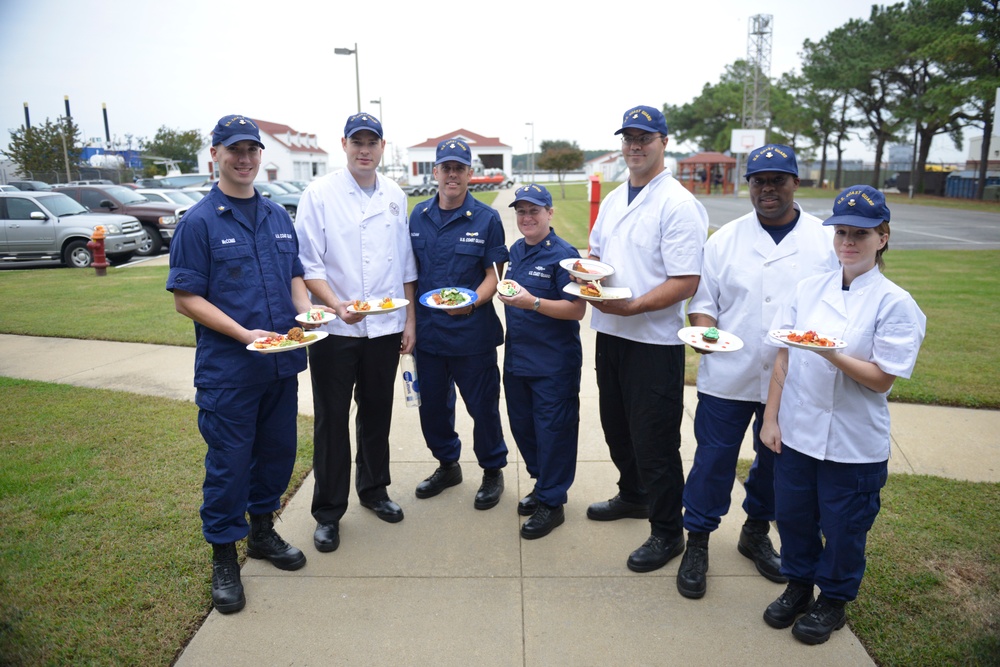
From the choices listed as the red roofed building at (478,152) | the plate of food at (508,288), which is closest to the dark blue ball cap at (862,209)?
the plate of food at (508,288)

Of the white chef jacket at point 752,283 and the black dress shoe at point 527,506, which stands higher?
the white chef jacket at point 752,283

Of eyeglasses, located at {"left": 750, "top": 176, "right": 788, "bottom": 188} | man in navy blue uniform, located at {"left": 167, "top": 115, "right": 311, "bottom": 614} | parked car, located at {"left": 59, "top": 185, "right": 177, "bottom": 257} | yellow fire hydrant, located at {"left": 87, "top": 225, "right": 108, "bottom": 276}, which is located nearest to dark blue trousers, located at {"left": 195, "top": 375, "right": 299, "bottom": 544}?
man in navy blue uniform, located at {"left": 167, "top": 115, "right": 311, "bottom": 614}

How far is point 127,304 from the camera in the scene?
10.8m

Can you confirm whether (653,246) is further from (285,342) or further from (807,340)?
(285,342)

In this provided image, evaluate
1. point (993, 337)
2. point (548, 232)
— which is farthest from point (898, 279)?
point (548, 232)

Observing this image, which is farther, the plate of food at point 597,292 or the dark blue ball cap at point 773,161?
the plate of food at point 597,292

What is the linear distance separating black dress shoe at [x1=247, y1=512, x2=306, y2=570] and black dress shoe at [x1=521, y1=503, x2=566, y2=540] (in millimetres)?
1258

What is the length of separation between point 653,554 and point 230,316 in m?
2.52

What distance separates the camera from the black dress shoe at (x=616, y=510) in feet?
13.6

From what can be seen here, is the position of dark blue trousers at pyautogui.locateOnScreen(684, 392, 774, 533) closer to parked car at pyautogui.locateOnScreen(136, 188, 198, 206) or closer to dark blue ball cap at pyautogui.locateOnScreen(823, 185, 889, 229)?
dark blue ball cap at pyautogui.locateOnScreen(823, 185, 889, 229)

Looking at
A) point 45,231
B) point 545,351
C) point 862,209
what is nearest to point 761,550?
point 545,351

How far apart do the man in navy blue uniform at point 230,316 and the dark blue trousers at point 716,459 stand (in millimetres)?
2168

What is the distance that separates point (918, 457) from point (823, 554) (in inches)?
95.6

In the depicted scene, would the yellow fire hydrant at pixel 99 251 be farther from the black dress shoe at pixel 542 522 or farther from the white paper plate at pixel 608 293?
the white paper plate at pixel 608 293
